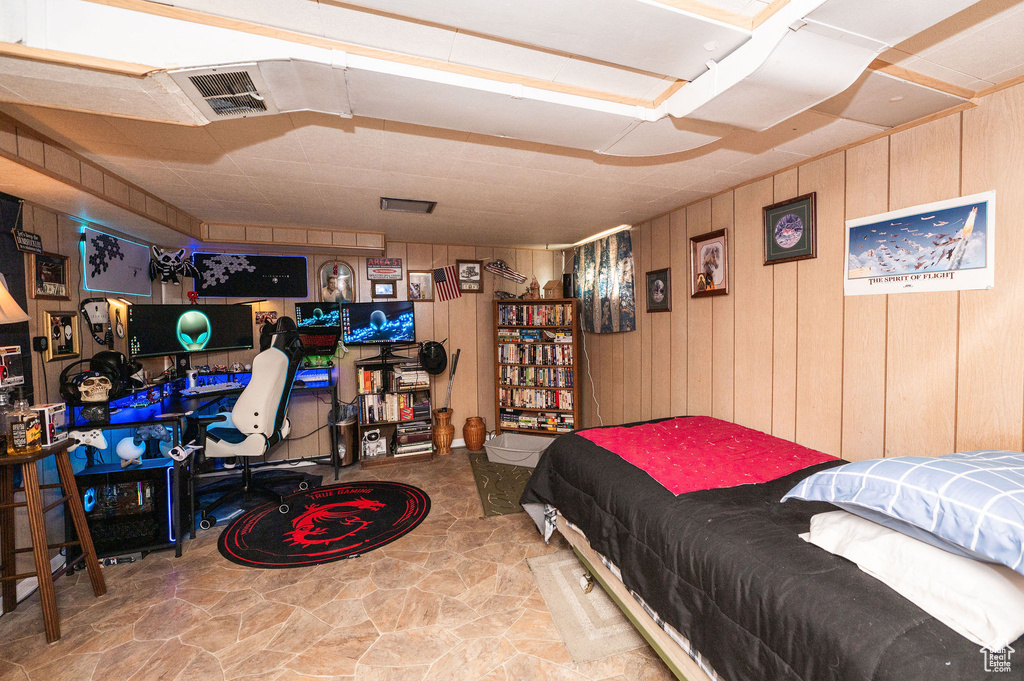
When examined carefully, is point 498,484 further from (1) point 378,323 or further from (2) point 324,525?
(1) point 378,323

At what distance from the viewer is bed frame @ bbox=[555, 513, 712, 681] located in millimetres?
1571

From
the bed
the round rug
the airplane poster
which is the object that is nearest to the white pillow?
the bed

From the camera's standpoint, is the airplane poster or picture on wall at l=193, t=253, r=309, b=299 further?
picture on wall at l=193, t=253, r=309, b=299

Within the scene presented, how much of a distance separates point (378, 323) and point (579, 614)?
3.58m

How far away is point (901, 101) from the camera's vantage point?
1.77 meters

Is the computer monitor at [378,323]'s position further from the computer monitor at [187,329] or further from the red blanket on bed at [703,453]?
the red blanket on bed at [703,453]

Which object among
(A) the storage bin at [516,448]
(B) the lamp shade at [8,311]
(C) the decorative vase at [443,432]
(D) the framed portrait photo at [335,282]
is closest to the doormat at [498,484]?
(A) the storage bin at [516,448]

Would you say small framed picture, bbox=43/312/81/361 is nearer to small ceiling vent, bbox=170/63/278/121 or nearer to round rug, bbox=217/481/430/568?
round rug, bbox=217/481/430/568

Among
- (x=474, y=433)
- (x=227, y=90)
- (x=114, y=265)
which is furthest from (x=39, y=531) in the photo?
(x=474, y=433)

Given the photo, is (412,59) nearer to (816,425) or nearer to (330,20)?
(330,20)

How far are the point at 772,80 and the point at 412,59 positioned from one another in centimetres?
130

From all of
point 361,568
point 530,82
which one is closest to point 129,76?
point 530,82

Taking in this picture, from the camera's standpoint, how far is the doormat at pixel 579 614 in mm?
1946

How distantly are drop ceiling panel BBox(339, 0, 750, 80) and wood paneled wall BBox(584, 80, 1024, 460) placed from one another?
53.2 inches
